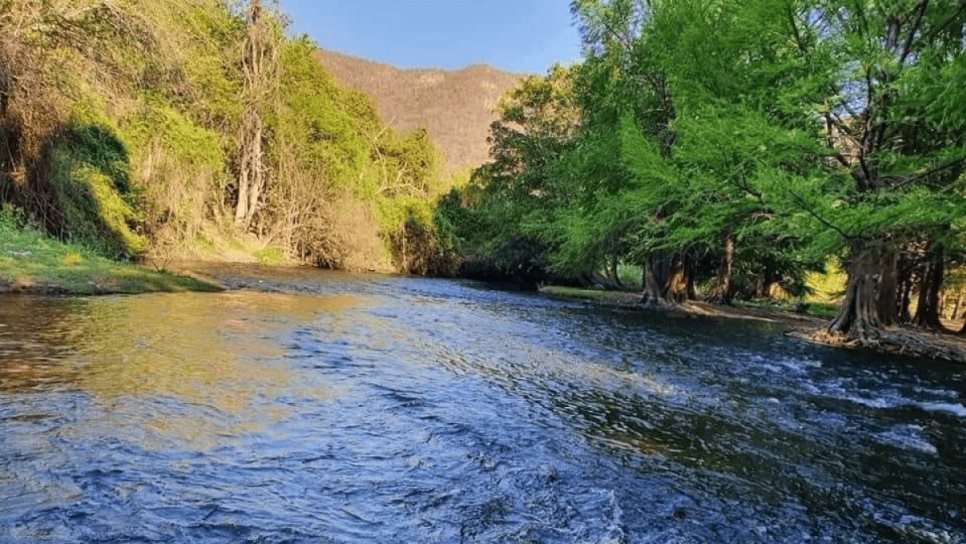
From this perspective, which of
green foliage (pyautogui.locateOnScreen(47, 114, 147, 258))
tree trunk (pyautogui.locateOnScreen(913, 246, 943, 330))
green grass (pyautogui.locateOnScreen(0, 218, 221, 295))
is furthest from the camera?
tree trunk (pyautogui.locateOnScreen(913, 246, 943, 330))

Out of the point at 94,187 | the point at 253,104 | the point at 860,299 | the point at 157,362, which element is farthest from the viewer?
the point at 253,104

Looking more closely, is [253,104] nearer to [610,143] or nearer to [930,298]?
[610,143]

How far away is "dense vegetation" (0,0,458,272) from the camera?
46.1 feet

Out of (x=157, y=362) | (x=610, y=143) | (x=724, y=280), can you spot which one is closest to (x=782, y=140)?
(x=610, y=143)

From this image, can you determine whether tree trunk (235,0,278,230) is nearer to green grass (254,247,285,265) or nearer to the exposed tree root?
green grass (254,247,285,265)

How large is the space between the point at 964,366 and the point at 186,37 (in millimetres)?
20943

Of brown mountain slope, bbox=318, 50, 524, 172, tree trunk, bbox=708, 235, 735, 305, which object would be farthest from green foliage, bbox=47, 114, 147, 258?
brown mountain slope, bbox=318, 50, 524, 172

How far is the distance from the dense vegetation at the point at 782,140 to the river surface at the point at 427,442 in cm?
586

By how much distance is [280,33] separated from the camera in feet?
107

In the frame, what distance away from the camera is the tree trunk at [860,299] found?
53.4 feet

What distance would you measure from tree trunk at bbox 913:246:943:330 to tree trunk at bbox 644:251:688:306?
9996mm

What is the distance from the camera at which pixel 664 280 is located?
27.3 m

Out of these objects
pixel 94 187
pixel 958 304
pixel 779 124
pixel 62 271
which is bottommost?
pixel 62 271

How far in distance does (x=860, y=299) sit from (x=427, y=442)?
15947mm
